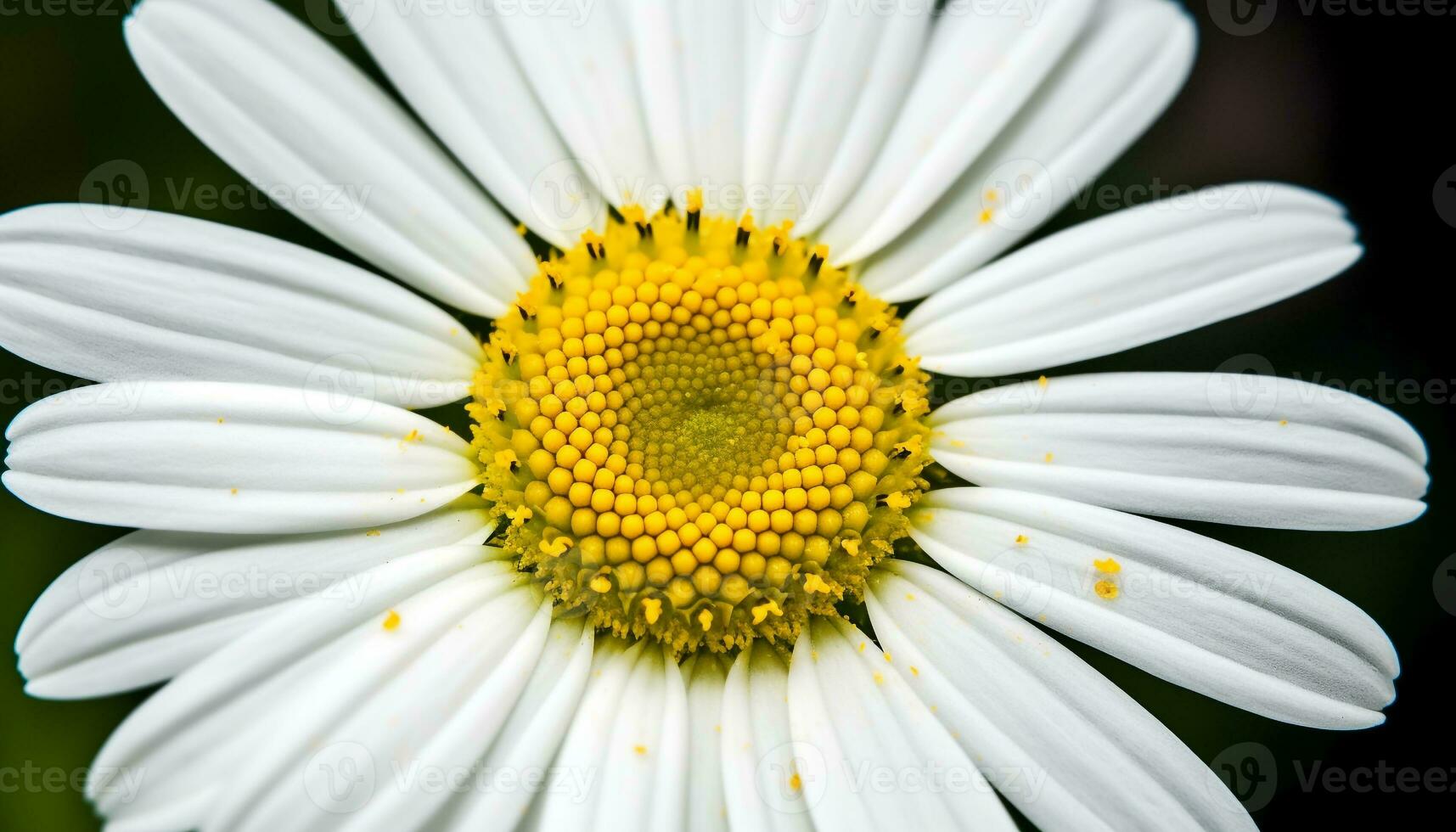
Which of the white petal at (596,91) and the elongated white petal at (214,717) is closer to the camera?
the elongated white petal at (214,717)

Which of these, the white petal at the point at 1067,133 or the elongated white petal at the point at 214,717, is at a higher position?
the white petal at the point at 1067,133

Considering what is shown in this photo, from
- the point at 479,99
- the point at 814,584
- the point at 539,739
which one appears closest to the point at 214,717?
the point at 539,739

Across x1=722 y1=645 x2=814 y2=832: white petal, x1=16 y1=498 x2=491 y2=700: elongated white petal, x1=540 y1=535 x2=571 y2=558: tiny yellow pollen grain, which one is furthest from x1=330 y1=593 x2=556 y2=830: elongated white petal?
x1=722 y1=645 x2=814 y2=832: white petal

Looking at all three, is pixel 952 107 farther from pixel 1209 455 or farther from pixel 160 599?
pixel 160 599

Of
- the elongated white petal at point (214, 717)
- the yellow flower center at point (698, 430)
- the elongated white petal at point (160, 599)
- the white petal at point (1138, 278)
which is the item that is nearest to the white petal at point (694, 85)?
the yellow flower center at point (698, 430)

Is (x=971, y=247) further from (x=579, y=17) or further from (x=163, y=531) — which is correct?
(x=163, y=531)

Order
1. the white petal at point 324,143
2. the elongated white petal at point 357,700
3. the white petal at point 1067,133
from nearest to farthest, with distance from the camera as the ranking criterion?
the elongated white petal at point 357,700 → the white petal at point 324,143 → the white petal at point 1067,133

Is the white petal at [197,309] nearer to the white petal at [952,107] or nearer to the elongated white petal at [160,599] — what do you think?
the elongated white petal at [160,599]

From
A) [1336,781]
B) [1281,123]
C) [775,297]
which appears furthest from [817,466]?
[1281,123]

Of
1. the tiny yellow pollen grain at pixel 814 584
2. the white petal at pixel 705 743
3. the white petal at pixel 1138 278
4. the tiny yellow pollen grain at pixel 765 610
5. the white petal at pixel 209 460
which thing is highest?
the white petal at pixel 1138 278
